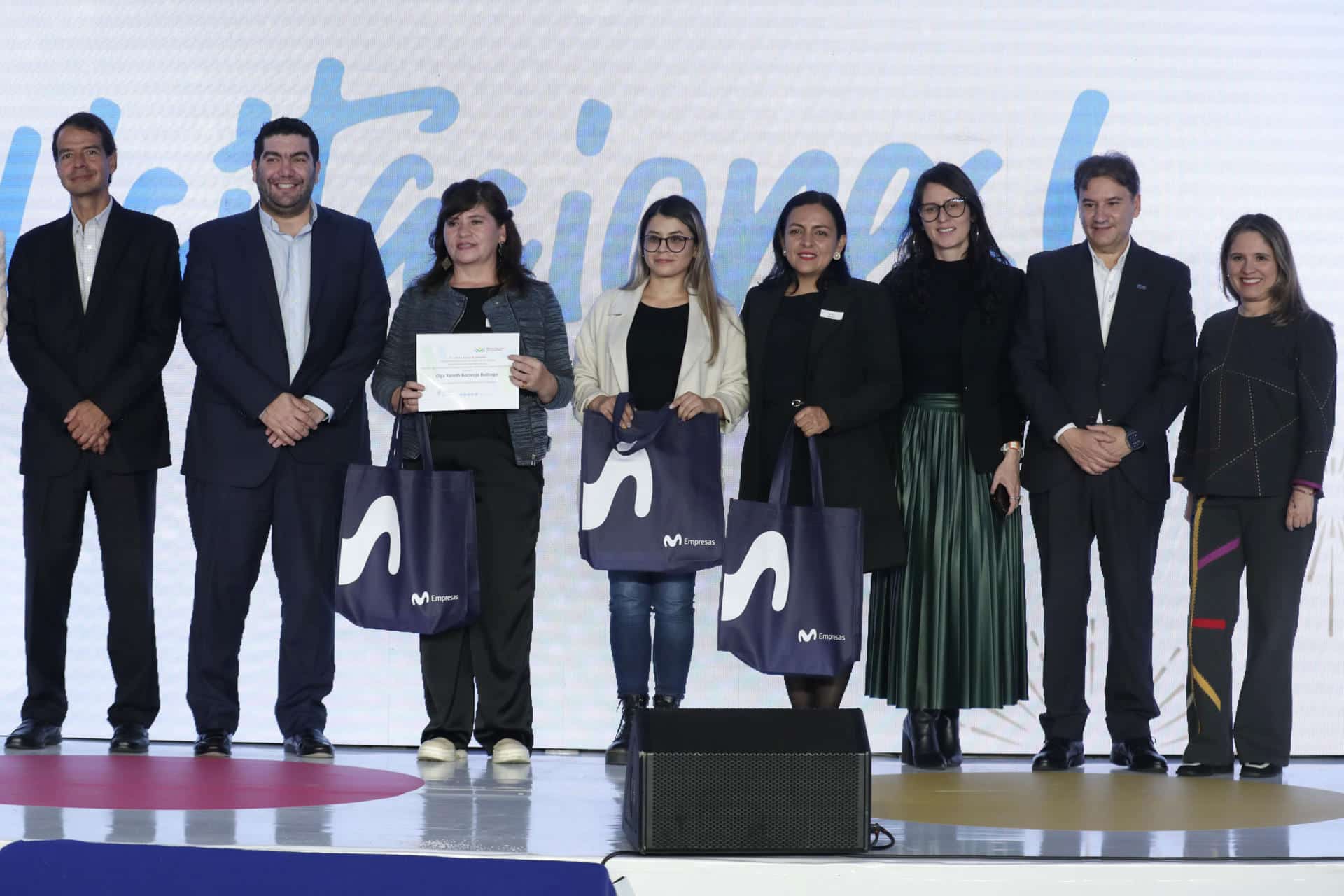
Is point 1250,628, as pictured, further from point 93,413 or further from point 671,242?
point 93,413

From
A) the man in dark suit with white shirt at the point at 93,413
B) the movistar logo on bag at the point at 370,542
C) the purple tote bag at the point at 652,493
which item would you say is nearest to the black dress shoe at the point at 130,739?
the man in dark suit with white shirt at the point at 93,413

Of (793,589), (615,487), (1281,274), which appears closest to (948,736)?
(793,589)

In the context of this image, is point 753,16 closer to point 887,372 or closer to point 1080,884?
point 887,372

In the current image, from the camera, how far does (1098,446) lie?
3.66m

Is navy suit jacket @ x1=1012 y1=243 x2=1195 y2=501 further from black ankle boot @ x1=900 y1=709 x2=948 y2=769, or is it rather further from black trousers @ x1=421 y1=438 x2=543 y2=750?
black trousers @ x1=421 y1=438 x2=543 y2=750

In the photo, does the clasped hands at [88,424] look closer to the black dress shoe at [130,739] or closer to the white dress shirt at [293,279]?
the white dress shirt at [293,279]

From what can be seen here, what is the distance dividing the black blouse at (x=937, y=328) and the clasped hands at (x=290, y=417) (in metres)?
1.47

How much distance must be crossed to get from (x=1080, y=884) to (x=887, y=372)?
1589mm

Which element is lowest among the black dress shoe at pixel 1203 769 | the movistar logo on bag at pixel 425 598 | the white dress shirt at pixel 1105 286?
the black dress shoe at pixel 1203 769

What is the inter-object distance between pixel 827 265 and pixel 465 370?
0.94m

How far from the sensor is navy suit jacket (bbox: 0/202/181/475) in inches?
152

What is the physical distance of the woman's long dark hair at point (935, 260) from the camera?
3.71 meters

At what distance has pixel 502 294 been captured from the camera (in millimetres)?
3701

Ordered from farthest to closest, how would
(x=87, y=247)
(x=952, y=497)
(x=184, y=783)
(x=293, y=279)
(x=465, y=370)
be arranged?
(x=87, y=247) → (x=293, y=279) → (x=952, y=497) → (x=465, y=370) → (x=184, y=783)
